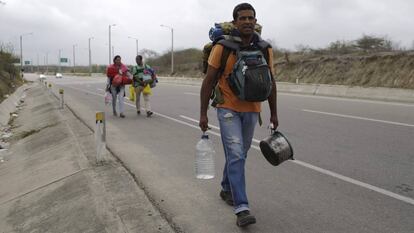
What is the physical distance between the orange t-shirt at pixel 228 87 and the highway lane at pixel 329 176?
3.58 ft

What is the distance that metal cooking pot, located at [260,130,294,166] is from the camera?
431cm

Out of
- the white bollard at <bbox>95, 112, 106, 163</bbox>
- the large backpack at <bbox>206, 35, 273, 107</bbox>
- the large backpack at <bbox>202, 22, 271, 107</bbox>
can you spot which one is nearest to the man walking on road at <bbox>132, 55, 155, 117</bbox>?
the white bollard at <bbox>95, 112, 106, 163</bbox>

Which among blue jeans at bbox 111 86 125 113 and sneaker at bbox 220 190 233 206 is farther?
blue jeans at bbox 111 86 125 113

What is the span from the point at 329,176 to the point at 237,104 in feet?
7.81

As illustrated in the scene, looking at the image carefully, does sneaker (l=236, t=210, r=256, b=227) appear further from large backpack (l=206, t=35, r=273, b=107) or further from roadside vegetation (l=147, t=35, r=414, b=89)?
roadside vegetation (l=147, t=35, r=414, b=89)

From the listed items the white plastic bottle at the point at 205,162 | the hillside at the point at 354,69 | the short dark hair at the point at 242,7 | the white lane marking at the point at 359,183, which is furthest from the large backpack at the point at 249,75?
the hillside at the point at 354,69

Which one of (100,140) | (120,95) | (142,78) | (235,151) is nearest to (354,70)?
(142,78)

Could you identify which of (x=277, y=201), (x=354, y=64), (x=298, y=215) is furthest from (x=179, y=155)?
(x=354, y=64)

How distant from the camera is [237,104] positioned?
416 cm

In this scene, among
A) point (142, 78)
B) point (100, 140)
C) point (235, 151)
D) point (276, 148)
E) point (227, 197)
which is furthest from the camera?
point (142, 78)

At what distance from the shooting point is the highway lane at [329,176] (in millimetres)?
4371

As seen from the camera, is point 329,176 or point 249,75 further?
point 329,176

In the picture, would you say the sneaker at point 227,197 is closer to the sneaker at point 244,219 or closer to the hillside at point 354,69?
the sneaker at point 244,219

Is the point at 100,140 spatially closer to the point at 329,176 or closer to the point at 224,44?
the point at 329,176
